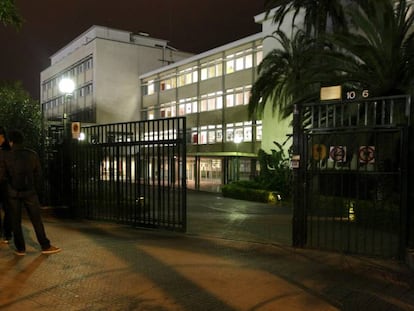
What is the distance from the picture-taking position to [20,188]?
23.0ft

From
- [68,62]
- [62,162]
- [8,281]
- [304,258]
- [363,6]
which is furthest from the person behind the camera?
[68,62]

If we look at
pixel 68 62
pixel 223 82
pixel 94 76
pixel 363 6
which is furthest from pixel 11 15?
pixel 68 62

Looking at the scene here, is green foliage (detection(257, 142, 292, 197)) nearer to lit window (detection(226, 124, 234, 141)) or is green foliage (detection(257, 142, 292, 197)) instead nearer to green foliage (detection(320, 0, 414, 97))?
green foliage (detection(320, 0, 414, 97))

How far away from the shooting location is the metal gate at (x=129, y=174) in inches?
370

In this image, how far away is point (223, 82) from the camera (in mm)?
35156

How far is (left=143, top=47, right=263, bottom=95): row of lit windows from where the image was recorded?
3294 cm

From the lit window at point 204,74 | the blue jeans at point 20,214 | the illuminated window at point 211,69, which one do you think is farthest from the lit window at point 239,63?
the blue jeans at point 20,214

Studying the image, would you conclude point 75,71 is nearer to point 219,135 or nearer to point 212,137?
point 212,137

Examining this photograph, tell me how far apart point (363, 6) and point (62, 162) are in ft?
32.2

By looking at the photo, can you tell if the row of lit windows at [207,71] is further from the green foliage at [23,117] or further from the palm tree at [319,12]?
the green foliage at [23,117]

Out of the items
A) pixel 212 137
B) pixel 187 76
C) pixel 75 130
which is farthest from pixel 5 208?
pixel 187 76

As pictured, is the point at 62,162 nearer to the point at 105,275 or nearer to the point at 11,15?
the point at 11,15

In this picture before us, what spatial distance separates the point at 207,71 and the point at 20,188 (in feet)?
103

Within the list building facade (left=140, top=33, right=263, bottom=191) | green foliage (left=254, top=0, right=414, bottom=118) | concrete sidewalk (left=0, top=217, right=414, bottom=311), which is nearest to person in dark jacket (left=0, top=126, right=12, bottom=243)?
concrete sidewalk (left=0, top=217, right=414, bottom=311)
